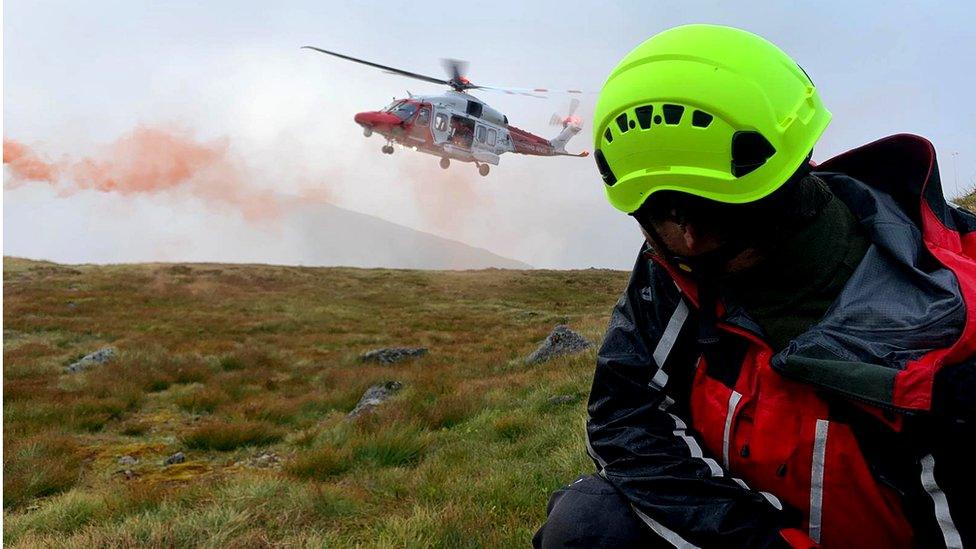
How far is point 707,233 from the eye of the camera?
1.88 metres

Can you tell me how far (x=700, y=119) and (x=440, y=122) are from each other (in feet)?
72.6

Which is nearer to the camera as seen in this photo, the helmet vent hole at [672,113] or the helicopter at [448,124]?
the helmet vent hole at [672,113]

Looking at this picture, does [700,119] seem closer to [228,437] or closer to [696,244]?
[696,244]

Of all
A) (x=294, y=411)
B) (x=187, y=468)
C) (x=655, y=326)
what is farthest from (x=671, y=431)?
(x=294, y=411)

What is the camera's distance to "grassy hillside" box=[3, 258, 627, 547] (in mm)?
3406

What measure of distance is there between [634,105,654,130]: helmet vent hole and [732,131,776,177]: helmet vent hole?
0.28 meters

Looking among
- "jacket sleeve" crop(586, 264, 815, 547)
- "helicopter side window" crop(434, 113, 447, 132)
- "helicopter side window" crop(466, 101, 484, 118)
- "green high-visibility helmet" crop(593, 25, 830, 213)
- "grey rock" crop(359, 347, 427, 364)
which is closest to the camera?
"jacket sleeve" crop(586, 264, 815, 547)

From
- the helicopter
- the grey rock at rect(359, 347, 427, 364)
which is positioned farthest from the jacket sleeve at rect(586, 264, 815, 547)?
the helicopter

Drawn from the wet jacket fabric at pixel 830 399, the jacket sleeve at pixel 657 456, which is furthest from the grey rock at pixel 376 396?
the wet jacket fabric at pixel 830 399

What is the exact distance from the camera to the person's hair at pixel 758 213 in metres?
1.84

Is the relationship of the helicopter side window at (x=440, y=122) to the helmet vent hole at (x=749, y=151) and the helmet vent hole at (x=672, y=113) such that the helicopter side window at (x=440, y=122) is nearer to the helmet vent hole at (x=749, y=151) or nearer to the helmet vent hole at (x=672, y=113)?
the helmet vent hole at (x=672, y=113)

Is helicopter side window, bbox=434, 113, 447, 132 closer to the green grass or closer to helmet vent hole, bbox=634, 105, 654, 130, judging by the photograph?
the green grass

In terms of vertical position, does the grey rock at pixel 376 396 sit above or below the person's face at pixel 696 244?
below

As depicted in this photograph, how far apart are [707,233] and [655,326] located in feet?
1.33
